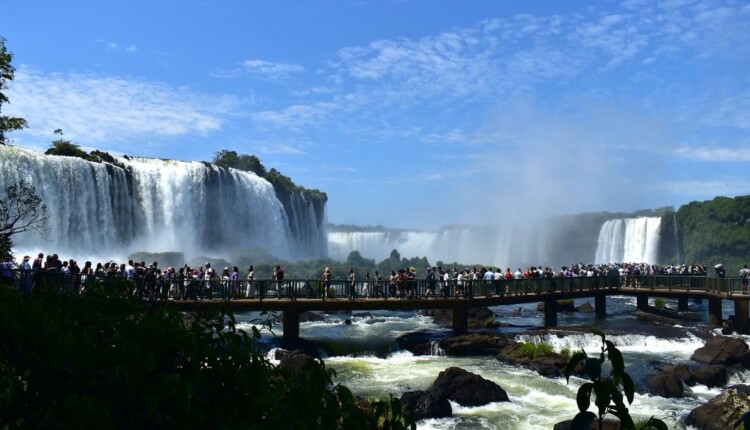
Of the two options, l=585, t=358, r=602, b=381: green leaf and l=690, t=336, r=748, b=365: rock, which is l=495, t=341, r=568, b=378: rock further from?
l=585, t=358, r=602, b=381: green leaf

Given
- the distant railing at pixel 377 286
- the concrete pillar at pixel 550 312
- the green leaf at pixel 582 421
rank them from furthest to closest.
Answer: the concrete pillar at pixel 550 312, the distant railing at pixel 377 286, the green leaf at pixel 582 421

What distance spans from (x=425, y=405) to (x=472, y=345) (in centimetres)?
852

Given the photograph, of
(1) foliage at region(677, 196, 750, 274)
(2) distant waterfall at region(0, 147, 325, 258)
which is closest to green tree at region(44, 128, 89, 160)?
(2) distant waterfall at region(0, 147, 325, 258)

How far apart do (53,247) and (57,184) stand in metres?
4.25

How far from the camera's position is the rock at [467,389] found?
16.3 m

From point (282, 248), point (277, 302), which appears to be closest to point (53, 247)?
point (277, 302)

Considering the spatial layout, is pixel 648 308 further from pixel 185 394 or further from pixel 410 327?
pixel 185 394

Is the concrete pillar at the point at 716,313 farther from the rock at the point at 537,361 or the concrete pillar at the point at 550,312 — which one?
the rock at the point at 537,361

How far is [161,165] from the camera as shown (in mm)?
52531

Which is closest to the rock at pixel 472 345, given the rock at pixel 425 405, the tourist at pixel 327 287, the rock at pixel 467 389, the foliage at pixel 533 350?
the foliage at pixel 533 350

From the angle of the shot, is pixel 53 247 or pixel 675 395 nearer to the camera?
pixel 675 395

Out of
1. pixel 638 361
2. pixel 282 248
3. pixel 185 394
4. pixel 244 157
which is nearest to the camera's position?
pixel 185 394

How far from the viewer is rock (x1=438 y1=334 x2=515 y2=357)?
23312 millimetres

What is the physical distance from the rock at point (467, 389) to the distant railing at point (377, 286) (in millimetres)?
6767
